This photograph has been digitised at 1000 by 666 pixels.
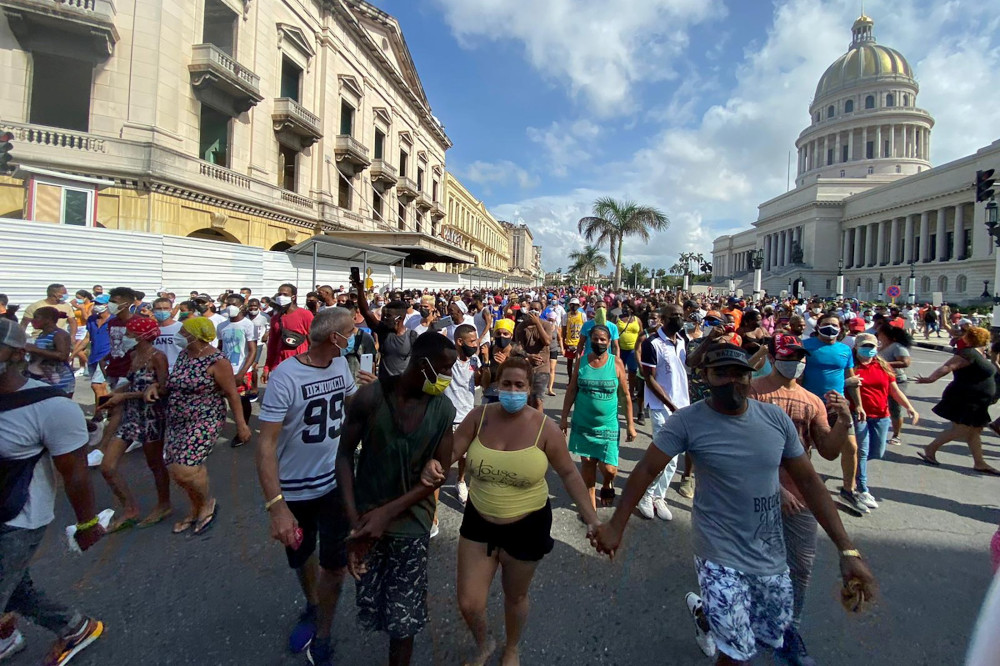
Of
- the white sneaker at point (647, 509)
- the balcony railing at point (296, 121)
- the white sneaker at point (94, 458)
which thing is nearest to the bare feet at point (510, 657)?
the white sneaker at point (647, 509)

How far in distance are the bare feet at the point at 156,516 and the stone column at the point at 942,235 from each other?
68.9 m

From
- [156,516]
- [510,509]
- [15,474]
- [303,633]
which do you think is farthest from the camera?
[156,516]

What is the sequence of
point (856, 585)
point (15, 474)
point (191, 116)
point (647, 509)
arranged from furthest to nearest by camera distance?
point (191, 116)
point (647, 509)
point (15, 474)
point (856, 585)

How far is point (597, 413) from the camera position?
4043 mm

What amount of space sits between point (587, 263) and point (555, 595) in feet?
237

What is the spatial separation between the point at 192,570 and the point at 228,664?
109 centimetres

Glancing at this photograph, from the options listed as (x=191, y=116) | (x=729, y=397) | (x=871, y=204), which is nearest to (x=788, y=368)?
(x=729, y=397)

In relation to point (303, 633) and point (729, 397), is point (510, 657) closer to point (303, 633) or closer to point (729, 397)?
point (303, 633)

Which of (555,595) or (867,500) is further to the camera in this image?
(867,500)

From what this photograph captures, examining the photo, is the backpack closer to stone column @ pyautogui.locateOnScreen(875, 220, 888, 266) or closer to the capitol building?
the capitol building

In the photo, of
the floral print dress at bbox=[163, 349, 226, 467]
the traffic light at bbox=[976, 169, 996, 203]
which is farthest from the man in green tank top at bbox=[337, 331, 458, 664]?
the traffic light at bbox=[976, 169, 996, 203]

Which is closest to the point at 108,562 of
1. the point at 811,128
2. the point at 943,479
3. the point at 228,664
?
the point at 228,664

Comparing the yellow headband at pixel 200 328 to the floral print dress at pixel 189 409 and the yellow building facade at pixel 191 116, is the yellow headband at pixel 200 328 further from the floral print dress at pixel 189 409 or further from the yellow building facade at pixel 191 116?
the yellow building facade at pixel 191 116

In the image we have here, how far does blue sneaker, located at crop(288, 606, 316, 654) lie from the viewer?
8.49 feet
